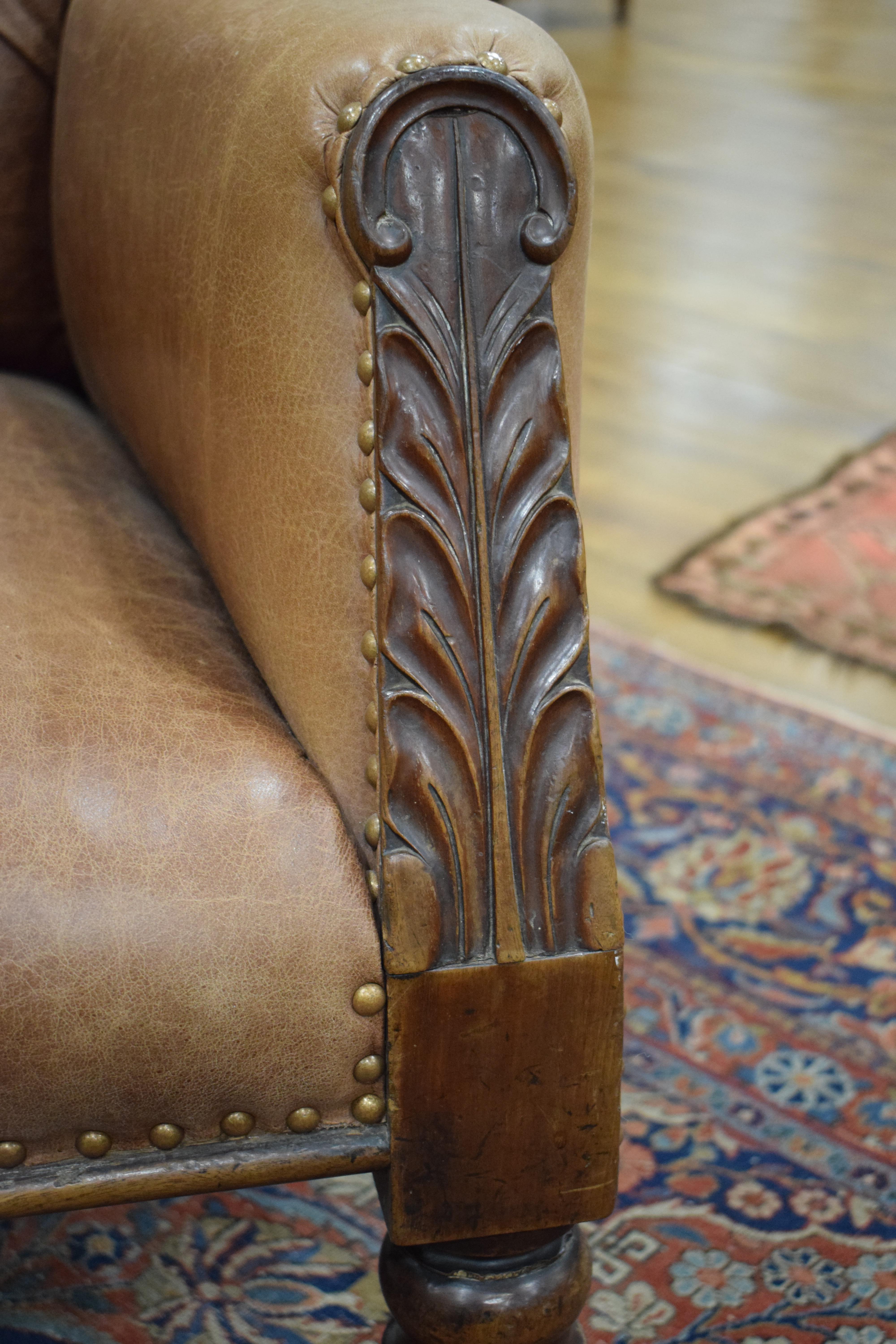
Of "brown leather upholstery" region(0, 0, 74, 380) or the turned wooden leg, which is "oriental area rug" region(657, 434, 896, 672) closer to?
"brown leather upholstery" region(0, 0, 74, 380)

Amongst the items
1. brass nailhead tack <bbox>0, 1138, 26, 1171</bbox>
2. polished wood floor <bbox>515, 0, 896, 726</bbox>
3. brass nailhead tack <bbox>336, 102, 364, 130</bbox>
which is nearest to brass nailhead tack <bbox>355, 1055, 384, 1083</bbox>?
brass nailhead tack <bbox>0, 1138, 26, 1171</bbox>

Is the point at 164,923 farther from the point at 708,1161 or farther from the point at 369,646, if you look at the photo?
the point at 708,1161

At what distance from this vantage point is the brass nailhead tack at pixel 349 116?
503 millimetres

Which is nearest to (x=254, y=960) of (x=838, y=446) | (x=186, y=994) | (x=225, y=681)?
(x=186, y=994)

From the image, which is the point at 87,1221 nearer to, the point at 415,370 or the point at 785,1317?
the point at 785,1317

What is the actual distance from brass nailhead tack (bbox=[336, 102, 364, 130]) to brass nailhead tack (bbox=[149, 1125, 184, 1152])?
38 centimetres

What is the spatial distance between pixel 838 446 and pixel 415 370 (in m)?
1.83

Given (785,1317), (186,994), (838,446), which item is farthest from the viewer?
(838,446)

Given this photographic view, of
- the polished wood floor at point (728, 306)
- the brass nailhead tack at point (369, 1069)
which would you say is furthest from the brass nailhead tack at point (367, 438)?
the polished wood floor at point (728, 306)

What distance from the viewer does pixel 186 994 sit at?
503mm

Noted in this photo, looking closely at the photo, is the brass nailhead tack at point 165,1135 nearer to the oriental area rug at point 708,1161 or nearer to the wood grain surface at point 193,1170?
the wood grain surface at point 193,1170

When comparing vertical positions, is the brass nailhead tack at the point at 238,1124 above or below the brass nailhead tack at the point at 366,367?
below

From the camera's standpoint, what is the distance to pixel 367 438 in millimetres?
520

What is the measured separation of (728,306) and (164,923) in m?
2.59
